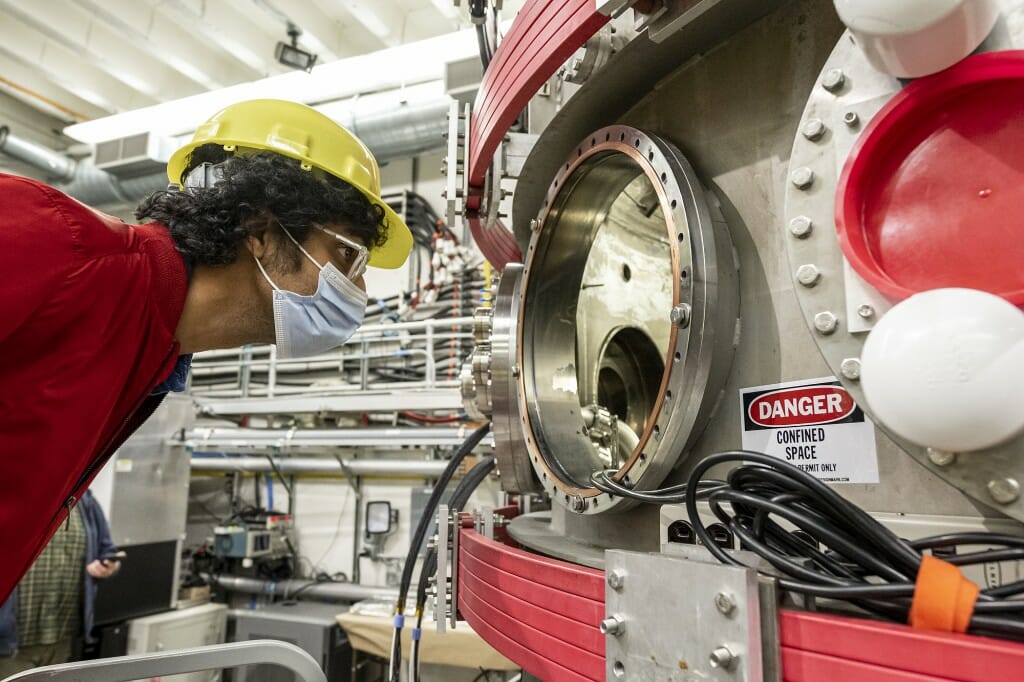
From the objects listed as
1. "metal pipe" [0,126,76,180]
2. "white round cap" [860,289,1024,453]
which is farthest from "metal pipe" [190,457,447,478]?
"white round cap" [860,289,1024,453]

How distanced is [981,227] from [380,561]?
14.2ft

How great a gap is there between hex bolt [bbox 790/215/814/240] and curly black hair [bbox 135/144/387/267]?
84cm

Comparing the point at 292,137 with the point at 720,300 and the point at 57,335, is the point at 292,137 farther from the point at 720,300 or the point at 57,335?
the point at 720,300

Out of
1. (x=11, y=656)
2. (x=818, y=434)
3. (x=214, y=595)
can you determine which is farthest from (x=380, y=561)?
(x=818, y=434)

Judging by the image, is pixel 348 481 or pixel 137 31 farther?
pixel 348 481

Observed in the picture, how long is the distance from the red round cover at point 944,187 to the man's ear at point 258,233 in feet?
2.98

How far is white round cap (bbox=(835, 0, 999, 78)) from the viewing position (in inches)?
16.4

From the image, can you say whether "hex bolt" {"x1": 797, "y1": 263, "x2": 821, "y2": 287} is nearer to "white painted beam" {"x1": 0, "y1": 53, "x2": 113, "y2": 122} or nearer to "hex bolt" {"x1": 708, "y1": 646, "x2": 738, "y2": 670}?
"hex bolt" {"x1": 708, "y1": 646, "x2": 738, "y2": 670}

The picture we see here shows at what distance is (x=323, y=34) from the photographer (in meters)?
3.59

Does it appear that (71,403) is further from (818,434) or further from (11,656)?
(11,656)

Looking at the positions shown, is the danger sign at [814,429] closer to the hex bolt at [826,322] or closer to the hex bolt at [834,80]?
the hex bolt at [826,322]

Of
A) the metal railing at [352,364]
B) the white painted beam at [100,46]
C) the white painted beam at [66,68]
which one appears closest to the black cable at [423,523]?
the metal railing at [352,364]

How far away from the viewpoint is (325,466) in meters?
4.40

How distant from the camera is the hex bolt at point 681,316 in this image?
0.74 meters
